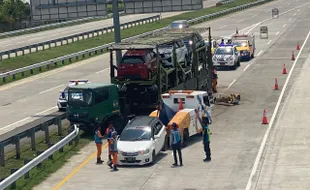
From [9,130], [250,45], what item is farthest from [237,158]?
[250,45]

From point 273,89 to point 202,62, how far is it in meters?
4.88

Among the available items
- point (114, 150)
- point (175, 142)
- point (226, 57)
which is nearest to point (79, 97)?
point (114, 150)

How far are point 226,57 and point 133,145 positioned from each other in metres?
26.8

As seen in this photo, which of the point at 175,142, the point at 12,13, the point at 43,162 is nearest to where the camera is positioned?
the point at 175,142

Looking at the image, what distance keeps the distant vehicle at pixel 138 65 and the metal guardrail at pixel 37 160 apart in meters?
5.21

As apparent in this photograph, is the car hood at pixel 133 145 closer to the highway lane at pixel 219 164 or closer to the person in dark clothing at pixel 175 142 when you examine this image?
the highway lane at pixel 219 164

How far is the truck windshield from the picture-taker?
1178 inches

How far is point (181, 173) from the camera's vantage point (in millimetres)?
23906

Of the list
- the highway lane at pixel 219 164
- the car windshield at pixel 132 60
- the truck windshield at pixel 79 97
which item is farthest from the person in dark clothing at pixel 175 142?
the car windshield at pixel 132 60

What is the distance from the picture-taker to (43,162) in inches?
1012

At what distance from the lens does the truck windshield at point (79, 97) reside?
98.2ft

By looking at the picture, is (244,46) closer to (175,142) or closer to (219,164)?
(219,164)

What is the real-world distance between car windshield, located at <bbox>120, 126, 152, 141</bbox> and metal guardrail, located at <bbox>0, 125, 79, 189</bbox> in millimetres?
2534

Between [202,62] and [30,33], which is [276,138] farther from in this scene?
[30,33]
